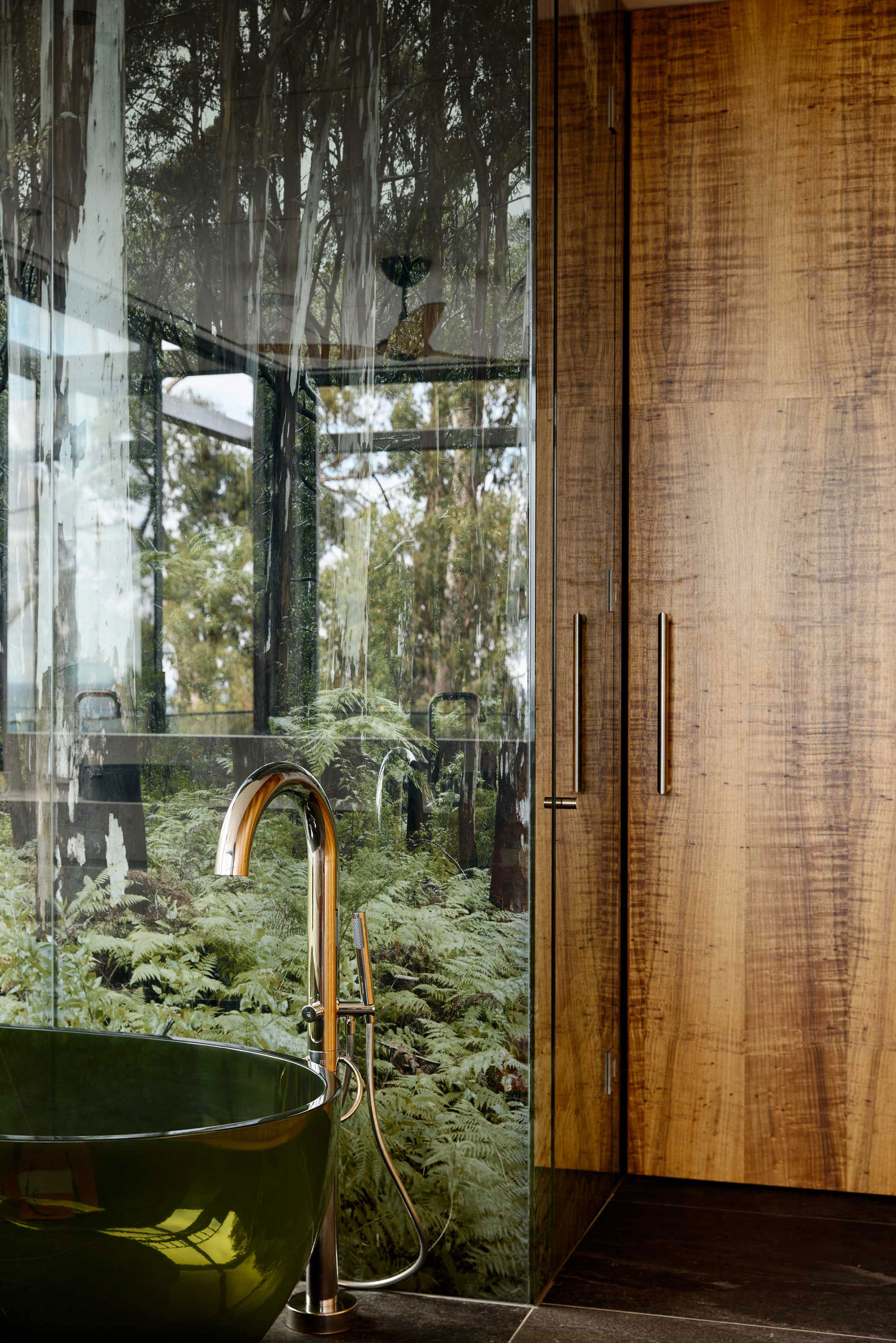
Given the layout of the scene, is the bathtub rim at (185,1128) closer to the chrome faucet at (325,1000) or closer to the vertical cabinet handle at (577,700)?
the chrome faucet at (325,1000)

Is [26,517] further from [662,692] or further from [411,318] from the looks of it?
[662,692]

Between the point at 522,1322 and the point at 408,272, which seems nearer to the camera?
the point at 522,1322

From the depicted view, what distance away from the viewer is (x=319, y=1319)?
2.23 meters

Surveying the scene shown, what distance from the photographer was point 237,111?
8.06 feet

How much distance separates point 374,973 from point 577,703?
67cm

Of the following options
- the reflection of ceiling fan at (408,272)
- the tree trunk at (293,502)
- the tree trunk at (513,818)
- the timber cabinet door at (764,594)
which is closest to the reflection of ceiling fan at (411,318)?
the reflection of ceiling fan at (408,272)

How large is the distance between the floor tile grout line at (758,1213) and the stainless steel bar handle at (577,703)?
3.21 feet

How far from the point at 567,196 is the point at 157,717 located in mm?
1264

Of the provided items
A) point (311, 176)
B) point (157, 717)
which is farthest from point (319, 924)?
point (311, 176)

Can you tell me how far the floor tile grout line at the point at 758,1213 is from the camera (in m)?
2.82

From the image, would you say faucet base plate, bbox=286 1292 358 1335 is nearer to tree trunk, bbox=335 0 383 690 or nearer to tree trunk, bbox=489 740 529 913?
tree trunk, bbox=489 740 529 913

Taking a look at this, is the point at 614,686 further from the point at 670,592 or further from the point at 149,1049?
the point at 149,1049

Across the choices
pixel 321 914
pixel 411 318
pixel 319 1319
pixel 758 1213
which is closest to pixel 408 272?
pixel 411 318

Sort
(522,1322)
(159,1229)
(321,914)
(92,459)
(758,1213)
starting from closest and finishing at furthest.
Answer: (159,1229), (321,914), (522,1322), (92,459), (758,1213)
